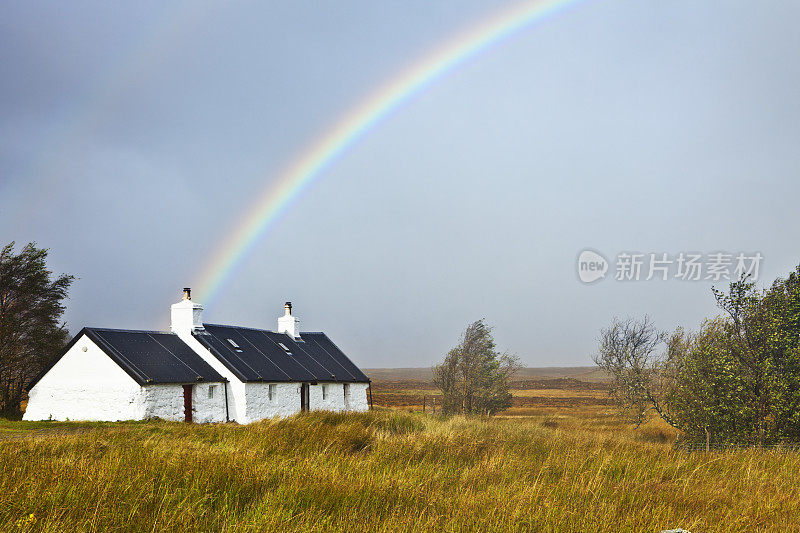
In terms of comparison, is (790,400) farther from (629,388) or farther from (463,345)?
(463,345)

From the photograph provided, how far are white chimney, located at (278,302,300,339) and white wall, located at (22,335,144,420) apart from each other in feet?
51.9

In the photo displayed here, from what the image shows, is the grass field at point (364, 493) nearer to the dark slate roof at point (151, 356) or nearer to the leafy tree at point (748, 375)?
the leafy tree at point (748, 375)

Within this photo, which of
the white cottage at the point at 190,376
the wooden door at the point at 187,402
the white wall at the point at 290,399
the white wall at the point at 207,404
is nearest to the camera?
the white cottage at the point at 190,376

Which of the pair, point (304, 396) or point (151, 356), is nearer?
point (151, 356)

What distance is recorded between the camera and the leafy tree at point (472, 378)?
1539 inches

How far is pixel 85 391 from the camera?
87.2ft

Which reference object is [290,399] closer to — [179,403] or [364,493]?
[179,403]

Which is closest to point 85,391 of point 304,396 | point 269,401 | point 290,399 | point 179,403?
point 179,403

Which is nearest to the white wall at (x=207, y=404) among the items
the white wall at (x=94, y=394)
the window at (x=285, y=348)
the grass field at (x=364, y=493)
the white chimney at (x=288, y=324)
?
the white wall at (x=94, y=394)

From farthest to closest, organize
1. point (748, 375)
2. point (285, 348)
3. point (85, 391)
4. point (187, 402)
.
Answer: point (285, 348), point (187, 402), point (85, 391), point (748, 375)

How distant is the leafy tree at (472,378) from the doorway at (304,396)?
8893 mm

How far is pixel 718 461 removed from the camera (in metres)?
10.5

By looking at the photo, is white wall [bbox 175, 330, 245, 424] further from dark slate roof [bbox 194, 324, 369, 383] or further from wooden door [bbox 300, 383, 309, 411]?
wooden door [bbox 300, 383, 309, 411]

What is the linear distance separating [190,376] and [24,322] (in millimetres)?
10206
